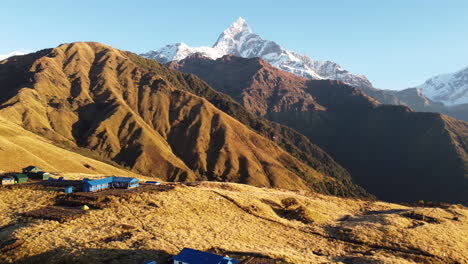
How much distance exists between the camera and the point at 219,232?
2032 inches

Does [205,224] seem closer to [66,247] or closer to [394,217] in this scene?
[66,247]

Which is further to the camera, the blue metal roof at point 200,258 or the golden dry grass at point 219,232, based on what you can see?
the golden dry grass at point 219,232

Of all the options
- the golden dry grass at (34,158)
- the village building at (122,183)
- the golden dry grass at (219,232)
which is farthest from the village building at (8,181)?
the golden dry grass at (34,158)

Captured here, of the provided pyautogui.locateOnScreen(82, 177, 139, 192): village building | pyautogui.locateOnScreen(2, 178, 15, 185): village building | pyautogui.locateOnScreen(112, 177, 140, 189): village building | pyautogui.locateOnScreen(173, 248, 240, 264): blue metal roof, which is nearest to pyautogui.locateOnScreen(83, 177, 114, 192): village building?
pyautogui.locateOnScreen(82, 177, 139, 192): village building

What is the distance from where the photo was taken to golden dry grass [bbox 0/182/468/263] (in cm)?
4100

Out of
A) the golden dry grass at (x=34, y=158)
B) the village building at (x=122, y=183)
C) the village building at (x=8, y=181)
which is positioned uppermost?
the village building at (x=122, y=183)

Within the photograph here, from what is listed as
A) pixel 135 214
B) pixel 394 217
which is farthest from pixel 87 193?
pixel 394 217

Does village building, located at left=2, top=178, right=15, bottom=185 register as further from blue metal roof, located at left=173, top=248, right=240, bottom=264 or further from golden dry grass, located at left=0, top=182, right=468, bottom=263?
blue metal roof, located at left=173, top=248, right=240, bottom=264

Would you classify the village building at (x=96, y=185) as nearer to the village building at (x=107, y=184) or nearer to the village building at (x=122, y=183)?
the village building at (x=107, y=184)

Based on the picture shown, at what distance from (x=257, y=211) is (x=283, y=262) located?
86.9 feet

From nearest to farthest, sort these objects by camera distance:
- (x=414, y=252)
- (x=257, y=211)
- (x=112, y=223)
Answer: (x=112, y=223)
(x=414, y=252)
(x=257, y=211)

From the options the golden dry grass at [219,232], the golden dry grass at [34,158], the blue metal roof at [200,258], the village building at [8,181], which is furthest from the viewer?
the golden dry grass at [34,158]

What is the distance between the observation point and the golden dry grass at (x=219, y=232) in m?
41.0

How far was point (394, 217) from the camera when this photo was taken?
72.4 m
